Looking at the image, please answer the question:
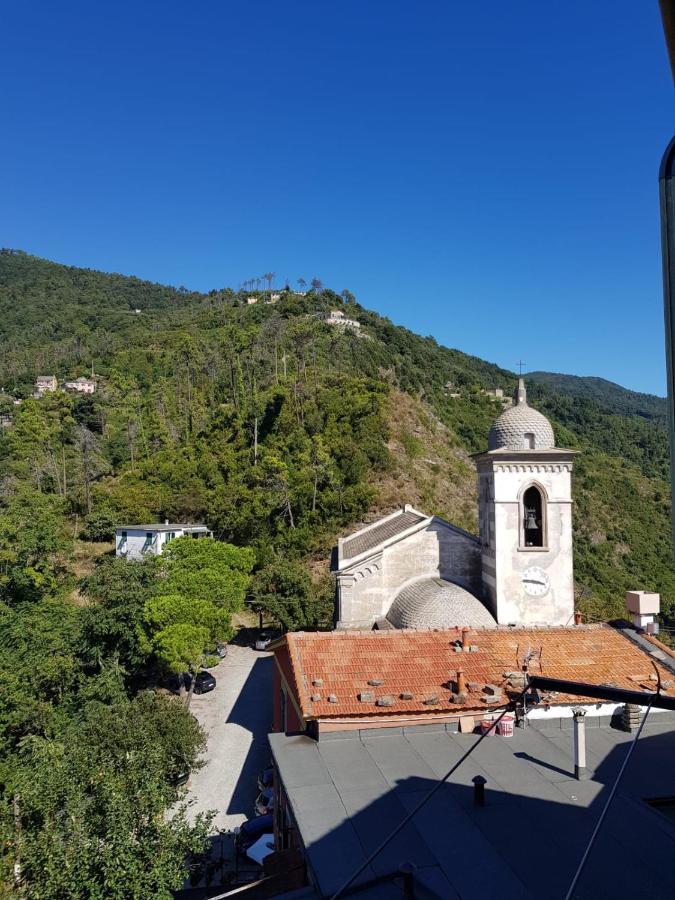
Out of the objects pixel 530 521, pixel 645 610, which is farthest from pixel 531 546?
pixel 645 610

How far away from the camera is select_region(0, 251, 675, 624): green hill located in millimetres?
46188

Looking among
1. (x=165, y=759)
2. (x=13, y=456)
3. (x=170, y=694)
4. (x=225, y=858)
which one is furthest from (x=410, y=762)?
(x=13, y=456)

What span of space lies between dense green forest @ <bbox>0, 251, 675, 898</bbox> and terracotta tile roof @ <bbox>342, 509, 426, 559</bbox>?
21.0ft

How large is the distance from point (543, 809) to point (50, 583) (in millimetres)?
33278

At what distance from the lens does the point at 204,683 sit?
25109 mm

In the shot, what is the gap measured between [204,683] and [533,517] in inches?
651

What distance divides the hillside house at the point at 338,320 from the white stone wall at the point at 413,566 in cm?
6830

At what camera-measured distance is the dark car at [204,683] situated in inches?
974

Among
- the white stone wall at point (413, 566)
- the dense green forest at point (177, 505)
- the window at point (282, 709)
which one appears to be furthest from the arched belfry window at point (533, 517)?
the dense green forest at point (177, 505)

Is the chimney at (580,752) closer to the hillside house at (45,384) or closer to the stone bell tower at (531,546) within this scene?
the stone bell tower at (531,546)

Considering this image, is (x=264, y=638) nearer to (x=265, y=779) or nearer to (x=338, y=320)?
(x=265, y=779)

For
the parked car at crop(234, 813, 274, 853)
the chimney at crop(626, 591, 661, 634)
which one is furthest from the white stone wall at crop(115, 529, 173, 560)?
the chimney at crop(626, 591, 661, 634)

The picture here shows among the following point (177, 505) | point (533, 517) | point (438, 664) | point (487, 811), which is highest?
point (177, 505)

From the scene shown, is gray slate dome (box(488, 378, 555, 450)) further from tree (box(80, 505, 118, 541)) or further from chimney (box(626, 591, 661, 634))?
tree (box(80, 505, 118, 541))
